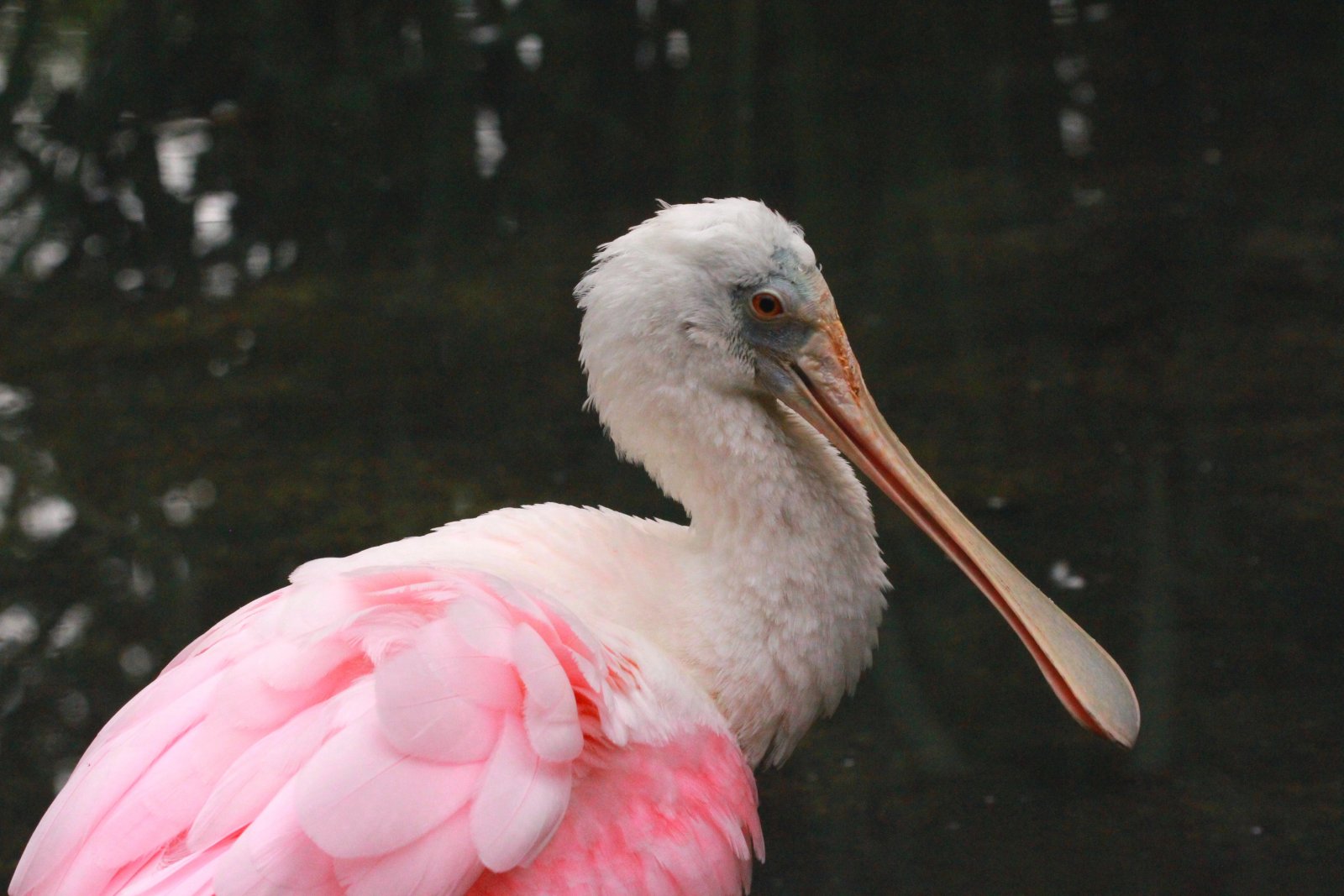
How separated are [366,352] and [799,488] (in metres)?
2.97

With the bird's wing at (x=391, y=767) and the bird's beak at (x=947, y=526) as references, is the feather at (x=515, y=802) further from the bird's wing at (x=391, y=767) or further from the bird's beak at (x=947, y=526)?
the bird's beak at (x=947, y=526)

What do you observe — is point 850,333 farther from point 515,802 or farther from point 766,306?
point 515,802

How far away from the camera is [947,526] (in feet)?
9.80

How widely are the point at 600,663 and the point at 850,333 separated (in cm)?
304

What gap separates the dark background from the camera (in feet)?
11.7

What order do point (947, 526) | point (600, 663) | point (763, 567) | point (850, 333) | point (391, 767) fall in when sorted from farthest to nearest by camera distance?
point (850, 333), point (947, 526), point (763, 567), point (600, 663), point (391, 767)

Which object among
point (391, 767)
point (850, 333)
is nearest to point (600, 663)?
point (391, 767)

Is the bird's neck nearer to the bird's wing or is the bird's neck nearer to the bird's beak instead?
the bird's beak

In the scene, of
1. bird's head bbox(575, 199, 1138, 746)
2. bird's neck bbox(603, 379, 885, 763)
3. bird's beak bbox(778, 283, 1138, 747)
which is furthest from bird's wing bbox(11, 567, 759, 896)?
bird's beak bbox(778, 283, 1138, 747)

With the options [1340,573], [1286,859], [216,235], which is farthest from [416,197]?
[1286,859]

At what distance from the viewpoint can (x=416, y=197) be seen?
6602mm

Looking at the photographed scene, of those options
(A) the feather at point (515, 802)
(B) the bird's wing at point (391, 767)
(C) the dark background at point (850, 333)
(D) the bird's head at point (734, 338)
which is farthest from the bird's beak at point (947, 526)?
(A) the feather at point (515, 802)

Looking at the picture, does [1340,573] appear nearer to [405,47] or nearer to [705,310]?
[705,310]

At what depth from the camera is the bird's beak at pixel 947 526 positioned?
9.39 ft
